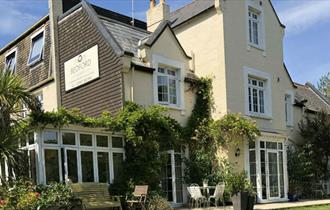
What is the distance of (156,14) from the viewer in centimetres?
2184

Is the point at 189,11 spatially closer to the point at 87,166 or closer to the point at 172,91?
the point at 172,91

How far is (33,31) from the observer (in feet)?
73.3

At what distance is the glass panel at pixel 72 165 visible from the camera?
14.4m

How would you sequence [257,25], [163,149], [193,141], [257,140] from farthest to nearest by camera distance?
[257,25] < [257,140] < [193,141] < [163,149]

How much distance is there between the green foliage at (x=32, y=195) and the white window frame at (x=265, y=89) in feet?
33.1

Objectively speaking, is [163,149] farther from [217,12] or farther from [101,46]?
[217,12]

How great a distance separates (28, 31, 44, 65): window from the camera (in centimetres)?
2133

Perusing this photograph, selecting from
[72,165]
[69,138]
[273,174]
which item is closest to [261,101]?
[273,174]

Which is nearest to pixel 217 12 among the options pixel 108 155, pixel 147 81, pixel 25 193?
pixel 147 81

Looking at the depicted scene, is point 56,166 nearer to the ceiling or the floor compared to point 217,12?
nearer to the floor

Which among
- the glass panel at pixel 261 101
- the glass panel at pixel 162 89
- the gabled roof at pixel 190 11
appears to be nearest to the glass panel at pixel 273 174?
the glass panel at pixel 261 101

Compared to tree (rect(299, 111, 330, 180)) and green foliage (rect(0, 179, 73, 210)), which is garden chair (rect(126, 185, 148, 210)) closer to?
green foliage (rect(0, 179, 73, 210))

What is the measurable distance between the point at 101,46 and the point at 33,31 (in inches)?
251

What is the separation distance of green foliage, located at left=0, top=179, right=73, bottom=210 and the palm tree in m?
0.79
